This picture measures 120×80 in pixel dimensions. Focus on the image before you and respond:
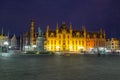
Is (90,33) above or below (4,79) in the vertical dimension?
above

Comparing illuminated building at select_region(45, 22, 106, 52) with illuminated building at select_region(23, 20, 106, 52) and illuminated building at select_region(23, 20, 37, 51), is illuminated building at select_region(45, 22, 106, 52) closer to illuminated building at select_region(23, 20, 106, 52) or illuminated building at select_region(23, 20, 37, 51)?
illuminated building at select_region(23, 20, 106, 52)

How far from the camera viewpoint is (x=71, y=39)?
18025 cm

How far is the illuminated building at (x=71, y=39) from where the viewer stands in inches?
6949

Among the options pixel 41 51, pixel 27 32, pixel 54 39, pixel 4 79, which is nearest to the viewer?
Answer: pixel 4 79

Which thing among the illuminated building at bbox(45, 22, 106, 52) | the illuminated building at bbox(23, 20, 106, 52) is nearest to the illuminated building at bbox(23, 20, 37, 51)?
the illuminated building at bbox(23, 20, 106, 52)

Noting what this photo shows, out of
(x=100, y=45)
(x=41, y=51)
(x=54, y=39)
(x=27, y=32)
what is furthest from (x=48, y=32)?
(x=41, y=51)

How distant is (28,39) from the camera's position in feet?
616

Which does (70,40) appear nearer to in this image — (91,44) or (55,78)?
(91,44)

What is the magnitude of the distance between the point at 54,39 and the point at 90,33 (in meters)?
23.7

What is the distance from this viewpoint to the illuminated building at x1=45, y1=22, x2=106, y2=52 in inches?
6949

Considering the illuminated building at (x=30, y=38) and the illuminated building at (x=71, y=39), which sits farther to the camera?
the illuminated building at (x=71, y=39)

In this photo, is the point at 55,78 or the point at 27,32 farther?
the point at 27,32

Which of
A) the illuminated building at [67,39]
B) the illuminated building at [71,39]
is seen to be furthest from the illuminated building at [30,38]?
the illuminated building at [71,39]

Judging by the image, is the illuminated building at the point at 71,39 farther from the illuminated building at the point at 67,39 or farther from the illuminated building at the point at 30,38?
the illuminated building at the point at 30,38
